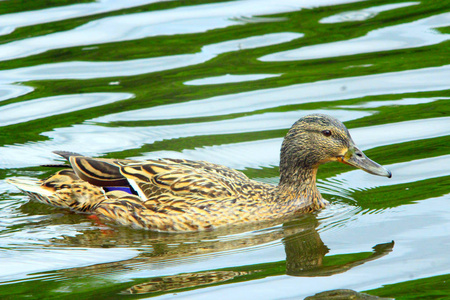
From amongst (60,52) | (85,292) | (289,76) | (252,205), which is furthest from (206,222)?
(60,52)

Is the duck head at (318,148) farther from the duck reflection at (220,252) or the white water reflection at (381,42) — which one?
the white water reflection at (381,42)

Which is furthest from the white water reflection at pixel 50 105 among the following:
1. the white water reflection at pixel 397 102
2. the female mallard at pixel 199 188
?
the white water reflection at pixel 397 102

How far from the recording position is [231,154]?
9.99m

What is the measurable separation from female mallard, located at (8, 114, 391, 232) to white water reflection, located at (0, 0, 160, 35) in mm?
6204

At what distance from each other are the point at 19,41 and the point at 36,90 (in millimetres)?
2026

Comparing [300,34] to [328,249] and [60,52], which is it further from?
[328,249]

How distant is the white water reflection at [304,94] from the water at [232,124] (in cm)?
4

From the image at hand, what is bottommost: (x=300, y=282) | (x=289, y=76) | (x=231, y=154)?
(x=300, y=282)

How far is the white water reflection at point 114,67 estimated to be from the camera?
42.0 feet

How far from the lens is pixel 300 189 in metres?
8.67

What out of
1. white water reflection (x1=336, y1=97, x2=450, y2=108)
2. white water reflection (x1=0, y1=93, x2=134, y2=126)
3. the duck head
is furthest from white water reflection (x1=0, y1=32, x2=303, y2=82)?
the duck head

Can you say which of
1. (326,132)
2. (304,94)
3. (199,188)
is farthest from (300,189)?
(304,94)

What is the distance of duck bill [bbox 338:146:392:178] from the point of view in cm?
831

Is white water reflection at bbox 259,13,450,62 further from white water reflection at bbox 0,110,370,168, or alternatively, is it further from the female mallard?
the female mallard
